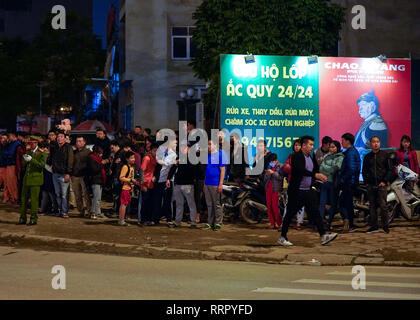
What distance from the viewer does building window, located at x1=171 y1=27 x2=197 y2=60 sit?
41.8 m

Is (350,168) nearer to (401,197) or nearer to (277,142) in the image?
(401,197)

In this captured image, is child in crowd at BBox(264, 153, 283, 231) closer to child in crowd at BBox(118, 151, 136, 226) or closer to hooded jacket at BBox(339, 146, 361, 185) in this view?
hooded jacket at BBox(339, 146, 361, 185)

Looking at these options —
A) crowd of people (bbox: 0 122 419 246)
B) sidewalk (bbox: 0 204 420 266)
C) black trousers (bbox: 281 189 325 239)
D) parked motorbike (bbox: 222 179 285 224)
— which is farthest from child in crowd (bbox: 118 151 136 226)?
black trousers (bbox: 281 189 325 239)

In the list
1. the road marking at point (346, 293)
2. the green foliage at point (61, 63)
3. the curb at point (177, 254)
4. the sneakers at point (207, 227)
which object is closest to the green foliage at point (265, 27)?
the sneakers at point (207, 227)

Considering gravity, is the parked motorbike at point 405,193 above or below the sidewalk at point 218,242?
above

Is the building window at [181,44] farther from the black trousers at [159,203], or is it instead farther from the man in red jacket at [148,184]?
the black trousers at [159,203]

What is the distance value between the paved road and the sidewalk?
0.57 metres

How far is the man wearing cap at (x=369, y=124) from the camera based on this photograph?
17.8m

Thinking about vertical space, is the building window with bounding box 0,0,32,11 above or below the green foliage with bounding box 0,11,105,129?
above

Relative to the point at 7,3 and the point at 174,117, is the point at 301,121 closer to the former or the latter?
the point at 174,117

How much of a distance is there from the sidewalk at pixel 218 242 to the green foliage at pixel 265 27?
11.7 m

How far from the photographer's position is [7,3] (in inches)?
4488
